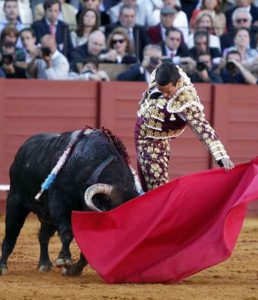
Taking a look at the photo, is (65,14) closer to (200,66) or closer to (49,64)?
(49,64)

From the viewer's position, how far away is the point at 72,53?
38.9 feet

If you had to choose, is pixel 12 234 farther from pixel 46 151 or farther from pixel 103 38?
pixel 103 38

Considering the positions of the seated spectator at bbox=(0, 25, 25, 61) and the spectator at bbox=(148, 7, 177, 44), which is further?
the spectator at bbox=(148, 7, 177, 44)

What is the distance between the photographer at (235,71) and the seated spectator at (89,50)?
4.26ft

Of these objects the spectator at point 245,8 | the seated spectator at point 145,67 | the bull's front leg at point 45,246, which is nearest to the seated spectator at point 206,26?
the spectator at point 245,8

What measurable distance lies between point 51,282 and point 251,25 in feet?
21.0

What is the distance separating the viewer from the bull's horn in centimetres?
713

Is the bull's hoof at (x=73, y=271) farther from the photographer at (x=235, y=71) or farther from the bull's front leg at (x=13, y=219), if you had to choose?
the photographer at (x=235, y=71)

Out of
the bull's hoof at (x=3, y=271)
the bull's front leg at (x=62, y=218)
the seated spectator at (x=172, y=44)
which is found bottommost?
the bull's hoof at (x=3, y=271)

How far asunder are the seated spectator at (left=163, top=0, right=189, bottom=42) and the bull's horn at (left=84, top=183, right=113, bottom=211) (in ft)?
18.0

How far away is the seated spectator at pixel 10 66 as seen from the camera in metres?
11.5

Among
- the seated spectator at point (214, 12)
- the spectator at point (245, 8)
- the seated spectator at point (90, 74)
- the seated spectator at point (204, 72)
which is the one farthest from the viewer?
the spectator at point (245, 8)

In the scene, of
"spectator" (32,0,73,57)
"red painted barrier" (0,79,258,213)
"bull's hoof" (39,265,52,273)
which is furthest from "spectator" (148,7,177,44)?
"bull's hoof" (39,265,52,273)

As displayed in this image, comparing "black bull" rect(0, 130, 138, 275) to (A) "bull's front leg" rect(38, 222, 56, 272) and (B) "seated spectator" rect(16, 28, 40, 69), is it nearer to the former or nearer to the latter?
(A) "bull's front leg" rect(38, 222, 56, 272)
